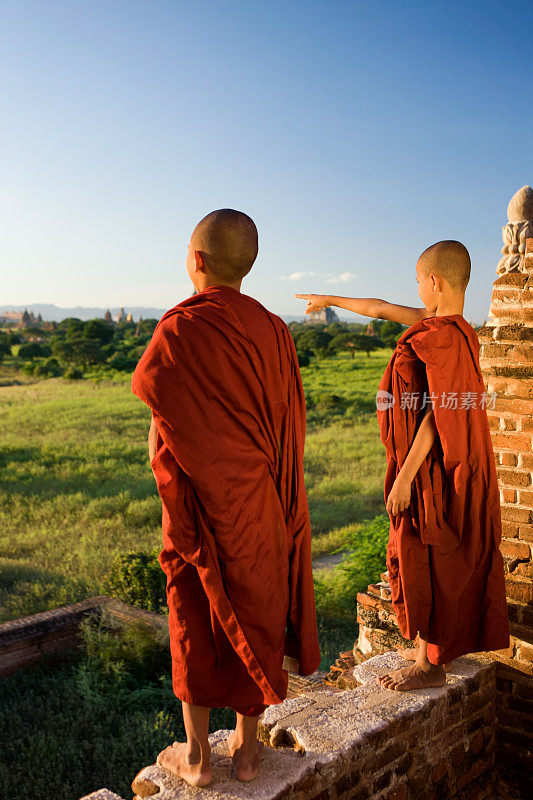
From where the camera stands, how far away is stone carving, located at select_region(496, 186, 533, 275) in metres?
2.97

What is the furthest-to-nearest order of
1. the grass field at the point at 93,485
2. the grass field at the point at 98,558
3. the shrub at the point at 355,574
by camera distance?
the grass field at the point at 93,485 → the shrub at the point at 355,574 → the grass field at the point at 98,558

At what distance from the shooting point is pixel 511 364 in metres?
2.92

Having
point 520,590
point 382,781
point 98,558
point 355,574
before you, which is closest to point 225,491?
point 382,781

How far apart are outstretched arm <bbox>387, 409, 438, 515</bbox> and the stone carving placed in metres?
1.02

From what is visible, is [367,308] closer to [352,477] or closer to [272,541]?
[272,541]

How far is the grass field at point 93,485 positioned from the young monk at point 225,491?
5072 mm

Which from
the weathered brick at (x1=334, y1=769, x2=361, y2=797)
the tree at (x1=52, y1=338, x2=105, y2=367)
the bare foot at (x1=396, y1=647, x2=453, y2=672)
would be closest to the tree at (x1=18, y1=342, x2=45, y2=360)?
the tree at (x1=52, y1=338, x2=105, y2=367)

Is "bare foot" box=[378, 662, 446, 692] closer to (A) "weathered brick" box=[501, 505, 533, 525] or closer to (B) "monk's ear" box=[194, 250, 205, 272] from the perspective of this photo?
(A) "weathered brick" box=[501, 505, 533, 525]

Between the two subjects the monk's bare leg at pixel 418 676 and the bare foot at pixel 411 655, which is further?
the bare foot at pixel 411 655

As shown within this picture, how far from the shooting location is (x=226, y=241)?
75.1 inches

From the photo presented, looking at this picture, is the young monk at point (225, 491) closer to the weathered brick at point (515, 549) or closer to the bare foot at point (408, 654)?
the bare foot at point (408, 654)

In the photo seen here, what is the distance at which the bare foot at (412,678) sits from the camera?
267 cm

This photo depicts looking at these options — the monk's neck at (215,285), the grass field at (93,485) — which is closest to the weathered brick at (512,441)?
the monk's neck at (215,285)

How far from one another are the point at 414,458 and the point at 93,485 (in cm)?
1015
